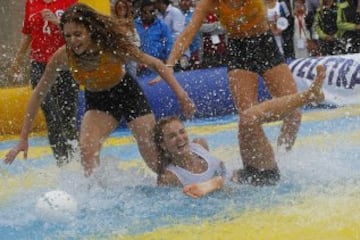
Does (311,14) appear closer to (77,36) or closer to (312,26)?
(312,26)

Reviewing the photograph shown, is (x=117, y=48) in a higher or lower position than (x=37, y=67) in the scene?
higher

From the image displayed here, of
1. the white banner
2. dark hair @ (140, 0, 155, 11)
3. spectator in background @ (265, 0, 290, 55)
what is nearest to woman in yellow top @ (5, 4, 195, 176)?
the white banner

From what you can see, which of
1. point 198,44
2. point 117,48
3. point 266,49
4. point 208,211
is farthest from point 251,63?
point 198,44

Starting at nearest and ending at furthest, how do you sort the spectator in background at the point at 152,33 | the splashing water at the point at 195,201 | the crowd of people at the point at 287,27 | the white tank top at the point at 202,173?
the splashing water at the point at 195,201
the white tank top at the point at 202,173
the spectator in background at the point at 152,33
the crowd of people at the point at 287,27

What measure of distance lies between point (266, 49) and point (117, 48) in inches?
37.3

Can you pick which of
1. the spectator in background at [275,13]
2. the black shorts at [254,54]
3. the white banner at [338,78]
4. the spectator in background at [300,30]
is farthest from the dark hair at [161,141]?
the spectator in background at [300,30]

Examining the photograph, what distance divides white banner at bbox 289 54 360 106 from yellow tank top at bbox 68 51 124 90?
3996mm

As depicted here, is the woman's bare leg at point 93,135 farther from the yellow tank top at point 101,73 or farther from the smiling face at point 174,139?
the smiling face at point 174,139

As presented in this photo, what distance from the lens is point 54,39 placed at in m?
6.47

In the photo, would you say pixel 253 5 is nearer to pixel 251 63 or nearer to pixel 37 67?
pixel 251 63

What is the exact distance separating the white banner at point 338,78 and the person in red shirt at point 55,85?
10.2 feet

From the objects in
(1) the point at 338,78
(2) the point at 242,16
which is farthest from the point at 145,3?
(2) the point at 242,16

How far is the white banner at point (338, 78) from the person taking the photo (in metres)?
8.82

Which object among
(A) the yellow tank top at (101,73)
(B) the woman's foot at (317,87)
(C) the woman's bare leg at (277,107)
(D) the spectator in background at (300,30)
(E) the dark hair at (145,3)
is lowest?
(D) the spectator in background at (300,30)
